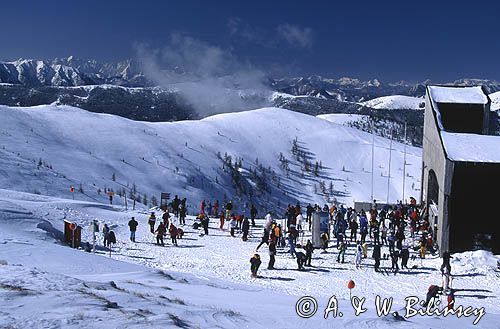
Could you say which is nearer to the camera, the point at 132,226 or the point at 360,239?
the point at 132,226

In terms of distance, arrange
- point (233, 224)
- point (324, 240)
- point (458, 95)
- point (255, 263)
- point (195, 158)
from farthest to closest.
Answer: point (195, 158)
point (458, 95)
point (233, 224)
point (324, 240)
point (255, 263)

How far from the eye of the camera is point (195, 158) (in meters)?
61.8

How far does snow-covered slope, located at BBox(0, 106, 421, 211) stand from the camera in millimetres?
41312

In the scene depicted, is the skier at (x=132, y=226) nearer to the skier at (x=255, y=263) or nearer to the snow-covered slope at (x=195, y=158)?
the skier at (x=255, y=263)

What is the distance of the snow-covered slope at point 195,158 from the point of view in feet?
136

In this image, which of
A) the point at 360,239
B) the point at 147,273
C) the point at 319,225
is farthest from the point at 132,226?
the point at 360,239

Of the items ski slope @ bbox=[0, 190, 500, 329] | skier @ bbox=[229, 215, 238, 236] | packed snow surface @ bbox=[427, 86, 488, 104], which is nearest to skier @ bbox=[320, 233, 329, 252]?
ski slope @ bbox=[0, 190, 500, 329]

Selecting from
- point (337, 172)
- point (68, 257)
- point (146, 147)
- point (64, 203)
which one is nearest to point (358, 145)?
point (337, 172)

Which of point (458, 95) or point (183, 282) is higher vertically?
point (458, 95)

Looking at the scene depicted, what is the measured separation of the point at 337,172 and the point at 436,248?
5248 centimetres

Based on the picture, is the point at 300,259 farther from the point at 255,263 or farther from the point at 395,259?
the point at 395,259


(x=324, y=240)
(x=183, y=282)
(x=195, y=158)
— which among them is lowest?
(x=183, y=282)

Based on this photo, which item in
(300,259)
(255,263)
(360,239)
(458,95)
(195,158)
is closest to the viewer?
(255,263)

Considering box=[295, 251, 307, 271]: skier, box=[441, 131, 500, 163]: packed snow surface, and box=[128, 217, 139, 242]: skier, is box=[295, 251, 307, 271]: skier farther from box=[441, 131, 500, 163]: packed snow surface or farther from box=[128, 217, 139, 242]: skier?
box=[441, 131, 500, 163]: packed snow surface
